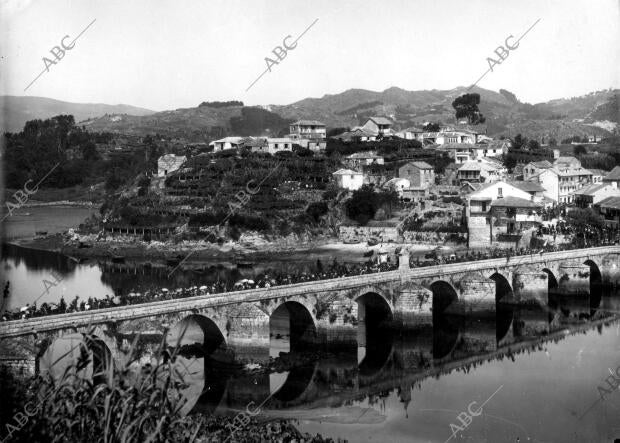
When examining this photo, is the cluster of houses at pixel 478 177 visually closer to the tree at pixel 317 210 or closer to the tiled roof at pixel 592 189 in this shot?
the tiled roof at pixel 592 189

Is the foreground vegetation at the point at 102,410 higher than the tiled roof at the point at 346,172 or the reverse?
the reverse

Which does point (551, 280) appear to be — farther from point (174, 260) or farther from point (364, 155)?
point (364, 155)

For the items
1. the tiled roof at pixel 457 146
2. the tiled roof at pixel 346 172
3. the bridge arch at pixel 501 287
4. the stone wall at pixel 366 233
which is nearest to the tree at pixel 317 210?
the stone wall at pixel 366 233

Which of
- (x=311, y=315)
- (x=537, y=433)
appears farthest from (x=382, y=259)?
(x=537, y=433)

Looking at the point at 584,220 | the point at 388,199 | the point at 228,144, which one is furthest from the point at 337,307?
the point at 228,144

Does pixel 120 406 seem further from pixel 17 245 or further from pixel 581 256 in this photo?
pixel 17 245

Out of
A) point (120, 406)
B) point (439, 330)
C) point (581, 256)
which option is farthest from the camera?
point (581, 256)

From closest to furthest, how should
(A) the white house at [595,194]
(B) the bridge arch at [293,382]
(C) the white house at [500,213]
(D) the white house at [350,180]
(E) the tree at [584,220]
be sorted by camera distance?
(B) the bridge arch at [293,382]
(C) the white house at [500,213]
(E) the tree at [584,220]
(A) the white house at [595,194]
(D) the white house at [350,180]
